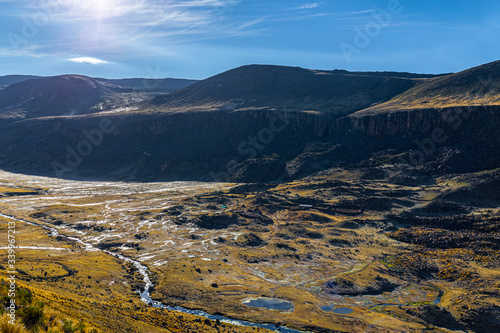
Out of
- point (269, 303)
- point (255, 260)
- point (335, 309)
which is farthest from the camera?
point (255, 260)

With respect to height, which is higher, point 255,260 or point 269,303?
point 269,303

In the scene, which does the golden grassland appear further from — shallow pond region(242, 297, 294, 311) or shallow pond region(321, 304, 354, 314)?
shallow pond region(321, 304, 354, 314)

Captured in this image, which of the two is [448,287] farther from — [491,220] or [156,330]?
[156,330]

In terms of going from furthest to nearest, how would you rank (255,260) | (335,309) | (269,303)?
1. (255,260)
2. (269,303)
3. (335,309)

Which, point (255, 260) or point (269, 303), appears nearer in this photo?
point (269, 303)

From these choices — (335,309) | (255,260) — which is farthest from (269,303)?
(255,260)

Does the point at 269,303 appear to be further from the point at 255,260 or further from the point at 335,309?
the point at 255,260

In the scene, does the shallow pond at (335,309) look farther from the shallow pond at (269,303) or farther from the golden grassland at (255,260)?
the shallow pond at (269,303)

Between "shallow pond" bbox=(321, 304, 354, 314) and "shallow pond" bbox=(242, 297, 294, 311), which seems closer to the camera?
"shallow pond" bbox=(321, 304, 354, 314)

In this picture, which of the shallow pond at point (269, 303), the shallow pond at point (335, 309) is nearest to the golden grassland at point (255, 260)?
the shallow pond at point (269, 303)

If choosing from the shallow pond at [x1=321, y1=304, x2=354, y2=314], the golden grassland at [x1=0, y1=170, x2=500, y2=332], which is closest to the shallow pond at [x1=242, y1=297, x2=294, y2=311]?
the golden grassland at [x1=0, y1=170, x2=500, y2=332]

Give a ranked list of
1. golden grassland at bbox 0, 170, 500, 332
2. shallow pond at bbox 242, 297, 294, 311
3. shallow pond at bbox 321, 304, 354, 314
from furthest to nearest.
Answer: shallow pond at bbox 242, 297, 294, 311 < shallow pond at bbox 321, 304, 354, 314 < golden grassland at bbox 0, 170, 500, 332
